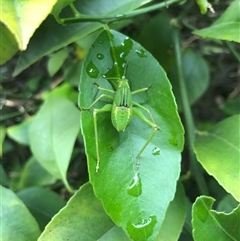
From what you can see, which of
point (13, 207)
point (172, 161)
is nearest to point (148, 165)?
point (172, 161)

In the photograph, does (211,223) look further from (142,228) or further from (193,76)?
(193,76)

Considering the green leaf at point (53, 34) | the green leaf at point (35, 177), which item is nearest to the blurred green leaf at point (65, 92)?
the green leaf at point (35, 177)

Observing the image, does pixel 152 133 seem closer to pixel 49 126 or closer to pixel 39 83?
pixel 49 126

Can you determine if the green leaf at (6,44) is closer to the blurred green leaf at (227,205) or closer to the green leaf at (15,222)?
the green leaf at (15,222)

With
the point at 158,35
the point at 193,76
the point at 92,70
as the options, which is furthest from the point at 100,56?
the point at 193,76

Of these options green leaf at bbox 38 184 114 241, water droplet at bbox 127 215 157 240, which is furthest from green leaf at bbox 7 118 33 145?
water droplet at bbox 127 215 157 240

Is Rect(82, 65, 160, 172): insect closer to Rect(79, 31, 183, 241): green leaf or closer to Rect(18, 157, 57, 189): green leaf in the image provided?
Rect(79, 31, 183, 241): green leaf
